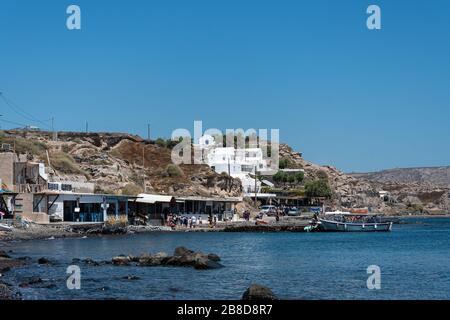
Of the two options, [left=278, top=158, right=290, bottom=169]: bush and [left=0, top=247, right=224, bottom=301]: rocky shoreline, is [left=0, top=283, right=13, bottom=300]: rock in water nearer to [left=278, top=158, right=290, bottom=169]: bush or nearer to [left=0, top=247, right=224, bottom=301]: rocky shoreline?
[left=0, top=247, right=224, bottom=301]: rocky shoreline

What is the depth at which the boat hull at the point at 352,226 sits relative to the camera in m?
76.9

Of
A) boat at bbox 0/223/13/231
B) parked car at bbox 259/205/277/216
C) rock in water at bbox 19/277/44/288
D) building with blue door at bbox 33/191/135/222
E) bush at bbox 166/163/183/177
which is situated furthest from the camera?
parked car at bbox 259/205/277/216

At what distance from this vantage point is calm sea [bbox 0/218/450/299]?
24.1 m

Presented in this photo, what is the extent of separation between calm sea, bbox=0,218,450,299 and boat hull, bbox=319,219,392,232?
27098 mm

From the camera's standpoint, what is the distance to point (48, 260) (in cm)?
3288

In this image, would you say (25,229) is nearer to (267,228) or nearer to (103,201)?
(103,201)

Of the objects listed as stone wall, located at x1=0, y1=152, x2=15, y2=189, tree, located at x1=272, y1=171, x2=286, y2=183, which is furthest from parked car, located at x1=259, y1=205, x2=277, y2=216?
stone wall, located at x1=0, y1=152, x2=15, y2=189

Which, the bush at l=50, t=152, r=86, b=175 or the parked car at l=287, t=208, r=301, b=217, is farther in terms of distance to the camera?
the parked car at l=287, t=208, r=301, b=217

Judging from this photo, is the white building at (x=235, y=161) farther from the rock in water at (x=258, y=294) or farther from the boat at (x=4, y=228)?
the rock in water at (x=258, y=294)

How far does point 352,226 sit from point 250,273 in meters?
49.2

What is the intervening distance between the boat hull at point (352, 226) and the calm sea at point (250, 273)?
27098 mm

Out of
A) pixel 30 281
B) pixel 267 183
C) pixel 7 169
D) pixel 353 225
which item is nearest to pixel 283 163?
pixel 267 183

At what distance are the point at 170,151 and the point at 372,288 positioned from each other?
283ft
